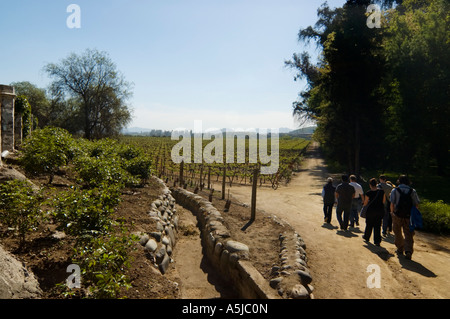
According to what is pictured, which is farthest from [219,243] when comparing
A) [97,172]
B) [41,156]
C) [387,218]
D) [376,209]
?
[387,218]

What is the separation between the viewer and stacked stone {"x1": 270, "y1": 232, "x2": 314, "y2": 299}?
4695 millimetres

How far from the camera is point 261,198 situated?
15938mm

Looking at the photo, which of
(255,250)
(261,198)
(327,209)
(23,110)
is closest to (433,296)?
(255,250)

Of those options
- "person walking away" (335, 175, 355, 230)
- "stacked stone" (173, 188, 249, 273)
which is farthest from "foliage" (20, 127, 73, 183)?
"person walking away" (335, 175, 355, 230)

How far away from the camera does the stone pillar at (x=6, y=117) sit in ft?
37.0

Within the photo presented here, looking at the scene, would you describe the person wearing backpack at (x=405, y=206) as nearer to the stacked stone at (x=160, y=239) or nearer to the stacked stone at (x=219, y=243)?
the stacked stone at (x=219, y=243)

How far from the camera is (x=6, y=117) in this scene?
11.6 meters

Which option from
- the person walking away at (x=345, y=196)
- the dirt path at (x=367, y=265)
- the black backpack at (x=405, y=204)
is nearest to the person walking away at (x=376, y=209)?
the dirt path at (x=367, y=265)

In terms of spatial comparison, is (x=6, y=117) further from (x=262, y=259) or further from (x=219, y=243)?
(x=262, y=259)

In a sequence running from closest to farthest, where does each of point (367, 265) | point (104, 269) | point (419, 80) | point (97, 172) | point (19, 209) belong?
point (104, 269), point (19, 209), point (367, 265), point (97, 172), point (419, 80)

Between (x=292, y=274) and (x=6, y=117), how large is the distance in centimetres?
1258

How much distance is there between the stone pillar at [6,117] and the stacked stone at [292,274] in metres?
11.4
